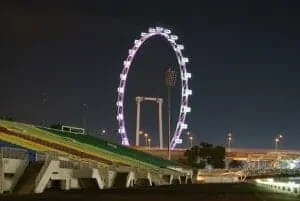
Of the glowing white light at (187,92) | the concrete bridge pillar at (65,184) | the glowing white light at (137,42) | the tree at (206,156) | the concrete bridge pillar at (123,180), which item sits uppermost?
the glowing white light at (137,42)

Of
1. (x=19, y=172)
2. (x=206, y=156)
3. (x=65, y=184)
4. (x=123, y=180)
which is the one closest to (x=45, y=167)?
(x=19, y=172)

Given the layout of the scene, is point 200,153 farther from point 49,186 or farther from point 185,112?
point 49,186

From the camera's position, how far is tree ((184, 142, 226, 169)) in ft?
493

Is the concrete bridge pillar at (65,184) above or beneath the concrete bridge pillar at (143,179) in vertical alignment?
beneath

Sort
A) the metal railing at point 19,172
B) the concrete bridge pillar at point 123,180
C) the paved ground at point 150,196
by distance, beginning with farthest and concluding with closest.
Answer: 1. the concrete bridge pillar at point 123,180
2. the metal railing at point 19,172
3. the paved ground at point 150,196

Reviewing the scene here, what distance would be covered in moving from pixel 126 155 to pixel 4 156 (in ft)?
159

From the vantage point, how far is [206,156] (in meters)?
155

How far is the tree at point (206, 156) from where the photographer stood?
150250 mm

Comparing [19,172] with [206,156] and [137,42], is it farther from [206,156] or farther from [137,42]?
[206,156]

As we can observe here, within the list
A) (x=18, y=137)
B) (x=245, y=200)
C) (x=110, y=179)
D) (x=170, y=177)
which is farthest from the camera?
(x=170, y=177)

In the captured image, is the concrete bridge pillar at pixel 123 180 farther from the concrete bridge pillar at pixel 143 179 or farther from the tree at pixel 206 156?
the tree at pixel 206 156

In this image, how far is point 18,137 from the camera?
70812mm

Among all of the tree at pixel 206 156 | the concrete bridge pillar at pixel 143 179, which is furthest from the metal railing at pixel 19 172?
the tree at pixel 206 156

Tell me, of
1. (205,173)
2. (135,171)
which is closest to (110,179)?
(135,171)
